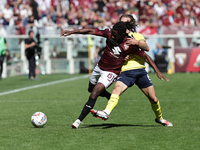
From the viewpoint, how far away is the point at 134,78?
21.7ft

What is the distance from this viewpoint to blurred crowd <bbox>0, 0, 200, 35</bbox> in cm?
2328

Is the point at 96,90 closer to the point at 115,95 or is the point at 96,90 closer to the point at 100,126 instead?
the point at 115,95

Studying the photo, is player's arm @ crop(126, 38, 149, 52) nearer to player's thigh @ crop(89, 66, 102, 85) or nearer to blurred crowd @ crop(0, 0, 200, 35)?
player's thigh @ crop(89, 66, 102, 85)

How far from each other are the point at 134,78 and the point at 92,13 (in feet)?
58.3

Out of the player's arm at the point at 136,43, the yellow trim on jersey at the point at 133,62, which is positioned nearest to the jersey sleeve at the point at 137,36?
the yellow trim on jersey at the point at 133,62

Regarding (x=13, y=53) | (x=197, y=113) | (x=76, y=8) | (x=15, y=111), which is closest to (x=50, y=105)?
(x=15, y=111)

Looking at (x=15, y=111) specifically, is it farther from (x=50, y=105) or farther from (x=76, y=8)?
(x=76, y=8)

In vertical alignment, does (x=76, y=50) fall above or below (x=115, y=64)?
below

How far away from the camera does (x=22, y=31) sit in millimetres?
23172

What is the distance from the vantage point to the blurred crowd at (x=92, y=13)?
76.4 feet

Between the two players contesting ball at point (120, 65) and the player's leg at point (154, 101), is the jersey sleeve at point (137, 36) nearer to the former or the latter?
the two players contesting ball at point (120, 65)

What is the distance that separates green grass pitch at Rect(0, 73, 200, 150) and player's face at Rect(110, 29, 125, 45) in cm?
135

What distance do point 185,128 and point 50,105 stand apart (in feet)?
14.1

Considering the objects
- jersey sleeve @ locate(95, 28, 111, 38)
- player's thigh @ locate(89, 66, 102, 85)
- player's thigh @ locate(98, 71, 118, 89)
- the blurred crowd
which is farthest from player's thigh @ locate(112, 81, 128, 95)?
the blurred crowd
